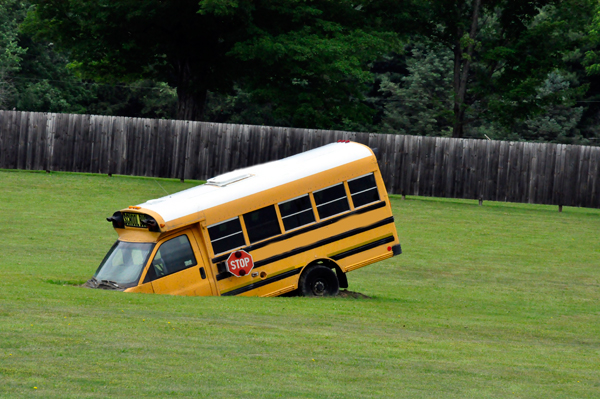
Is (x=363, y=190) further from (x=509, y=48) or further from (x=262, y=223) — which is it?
(x=509, y=48)

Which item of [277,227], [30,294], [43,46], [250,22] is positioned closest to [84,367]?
[30,294]

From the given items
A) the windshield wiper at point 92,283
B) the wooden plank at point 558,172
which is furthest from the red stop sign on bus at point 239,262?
the wooden plank at point 558,172

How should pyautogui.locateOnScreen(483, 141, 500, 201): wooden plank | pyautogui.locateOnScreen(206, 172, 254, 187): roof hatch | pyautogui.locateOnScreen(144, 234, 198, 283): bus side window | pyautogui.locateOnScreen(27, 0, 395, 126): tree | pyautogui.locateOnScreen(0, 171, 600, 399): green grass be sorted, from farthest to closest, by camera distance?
1. pyautogui.locateOnScreen(27, 0, 395, 126): tree
2. pyautogui.locateOnScreen(483, 141, 500, 201): wooden plank
3. pyautogui.locateOnScreen(206, 172, 254, 187): roof hatch
4. pyautogui.locateOnScreen(144, 234, 198, 283): bus side window
5. pyautogui.locateOnScreen(0, 171, 600, 399): green grass

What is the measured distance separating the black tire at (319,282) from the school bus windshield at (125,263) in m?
3.16

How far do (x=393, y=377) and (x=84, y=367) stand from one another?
354 centimetres

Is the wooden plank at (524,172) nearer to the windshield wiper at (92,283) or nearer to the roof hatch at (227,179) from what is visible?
the roof hatch at (227,179)

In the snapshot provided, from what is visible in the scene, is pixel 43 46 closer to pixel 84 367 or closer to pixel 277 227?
pixel 277 227

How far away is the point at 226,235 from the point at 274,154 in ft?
79.8

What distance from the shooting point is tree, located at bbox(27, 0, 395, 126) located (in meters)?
46.2

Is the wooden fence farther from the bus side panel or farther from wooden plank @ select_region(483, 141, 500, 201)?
the bus side panel

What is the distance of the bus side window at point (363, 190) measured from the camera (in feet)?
57.2

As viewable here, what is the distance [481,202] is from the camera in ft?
133

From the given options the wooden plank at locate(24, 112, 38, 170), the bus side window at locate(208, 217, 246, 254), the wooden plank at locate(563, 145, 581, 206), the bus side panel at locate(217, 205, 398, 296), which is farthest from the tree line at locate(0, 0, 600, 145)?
the bus side window at locate(208, 217, 246, 254)

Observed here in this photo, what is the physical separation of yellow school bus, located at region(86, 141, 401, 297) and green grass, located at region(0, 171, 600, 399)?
0.76 meters
